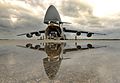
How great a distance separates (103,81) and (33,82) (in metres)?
2.80

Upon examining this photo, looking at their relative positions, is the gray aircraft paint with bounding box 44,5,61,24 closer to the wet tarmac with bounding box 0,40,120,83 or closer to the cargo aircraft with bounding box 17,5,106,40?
the cargo aircraft with bounding box 17,5,106,40

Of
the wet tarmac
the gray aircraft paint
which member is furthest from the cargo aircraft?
the wet tarmac

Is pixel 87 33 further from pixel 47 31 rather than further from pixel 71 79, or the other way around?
pixel 71 79

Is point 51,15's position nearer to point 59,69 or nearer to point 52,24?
point 52,24

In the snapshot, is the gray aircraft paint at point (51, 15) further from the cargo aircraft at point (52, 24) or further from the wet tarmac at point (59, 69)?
the wet tarmac at point (59, 69)

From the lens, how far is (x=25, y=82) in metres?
8.31

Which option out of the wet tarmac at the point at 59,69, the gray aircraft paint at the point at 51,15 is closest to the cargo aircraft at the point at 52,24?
the gray aircraft paint at the point at 51,15

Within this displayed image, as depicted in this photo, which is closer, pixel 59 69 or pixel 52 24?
pixel 59 69

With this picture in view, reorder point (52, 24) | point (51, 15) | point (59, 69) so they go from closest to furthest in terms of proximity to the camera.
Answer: point (59, 69)
point (52, 24)
point (51, 15)

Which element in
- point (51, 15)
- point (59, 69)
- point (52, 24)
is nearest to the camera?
point (59, 69)

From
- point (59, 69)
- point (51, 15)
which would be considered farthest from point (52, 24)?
point (59, 69)

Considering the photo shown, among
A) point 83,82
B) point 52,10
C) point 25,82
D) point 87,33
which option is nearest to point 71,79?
point 83,82

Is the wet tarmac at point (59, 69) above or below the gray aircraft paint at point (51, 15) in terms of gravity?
below

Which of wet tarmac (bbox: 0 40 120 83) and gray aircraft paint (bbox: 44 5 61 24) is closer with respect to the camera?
wet tarmac (bbox: 0 40 120 83)
